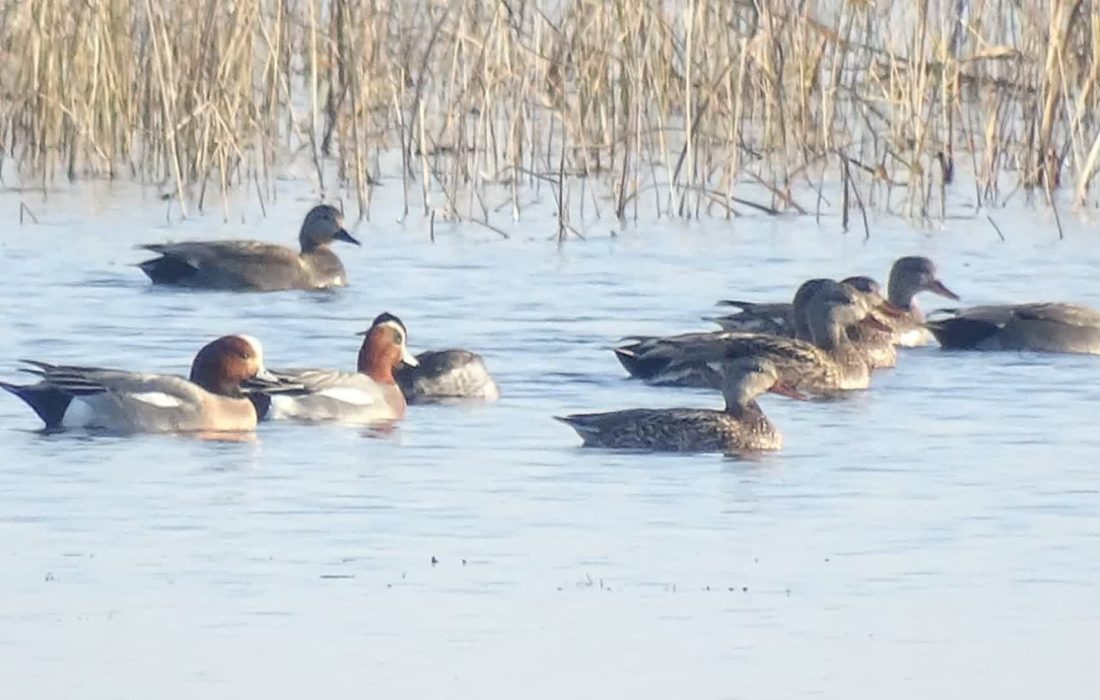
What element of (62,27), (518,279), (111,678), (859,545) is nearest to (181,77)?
(62,27)

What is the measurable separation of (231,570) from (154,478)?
1.81 meters

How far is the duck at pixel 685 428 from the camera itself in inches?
401

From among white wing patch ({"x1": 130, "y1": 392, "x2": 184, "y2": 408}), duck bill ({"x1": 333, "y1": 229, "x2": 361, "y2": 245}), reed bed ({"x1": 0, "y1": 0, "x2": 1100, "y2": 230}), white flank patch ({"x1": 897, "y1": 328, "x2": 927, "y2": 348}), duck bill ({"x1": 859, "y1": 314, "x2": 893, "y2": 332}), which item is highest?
reed bed ({"x1": 0, "y1": 0, "x2": 1100, "y2": 230})

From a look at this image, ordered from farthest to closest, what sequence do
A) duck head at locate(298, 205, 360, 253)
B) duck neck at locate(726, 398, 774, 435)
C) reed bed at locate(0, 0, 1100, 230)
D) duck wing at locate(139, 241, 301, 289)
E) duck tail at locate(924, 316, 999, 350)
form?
reed bed at locate(0, 0, 1100, 230) < duck head at locate(298, 205, 360, 253) < duck wing at locate(139, 241, 301, 289) < duck tail at locate(924, 316, 999, 350) < duck neck at locate(726, 398, 774, 435)

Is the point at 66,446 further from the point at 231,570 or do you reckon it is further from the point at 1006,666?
the point at 1006,666

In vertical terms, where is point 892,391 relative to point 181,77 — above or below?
below

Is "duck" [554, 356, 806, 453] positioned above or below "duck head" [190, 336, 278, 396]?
below

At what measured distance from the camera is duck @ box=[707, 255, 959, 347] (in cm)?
1338

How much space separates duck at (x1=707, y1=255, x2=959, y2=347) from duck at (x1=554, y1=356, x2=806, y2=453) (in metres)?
2.56

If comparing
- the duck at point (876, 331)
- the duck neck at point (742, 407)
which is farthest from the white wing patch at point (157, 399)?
the duck at point (876, 331)

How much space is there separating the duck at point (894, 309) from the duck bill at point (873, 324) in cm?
6

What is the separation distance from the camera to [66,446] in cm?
1012

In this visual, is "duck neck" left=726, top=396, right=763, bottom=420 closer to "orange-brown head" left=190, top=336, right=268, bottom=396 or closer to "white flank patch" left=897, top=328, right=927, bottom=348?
"orange-brown head" left=190, top=336, right=268, bottom=396

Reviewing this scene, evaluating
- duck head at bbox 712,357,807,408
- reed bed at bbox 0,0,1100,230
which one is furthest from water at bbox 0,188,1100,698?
reed bed at bbox 0,0,1100,230
